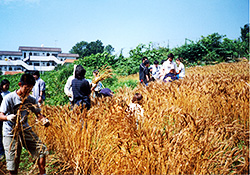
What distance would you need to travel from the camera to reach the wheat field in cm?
215

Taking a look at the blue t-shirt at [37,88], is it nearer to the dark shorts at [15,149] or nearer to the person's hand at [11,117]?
the dark shorts at [15,149]

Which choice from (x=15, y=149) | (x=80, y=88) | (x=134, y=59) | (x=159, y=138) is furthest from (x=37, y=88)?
(x=134, y=59)

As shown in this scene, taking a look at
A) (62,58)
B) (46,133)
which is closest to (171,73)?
(46,133)

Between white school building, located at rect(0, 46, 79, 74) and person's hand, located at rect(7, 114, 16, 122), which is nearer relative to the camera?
person's hand, located at rect(7, 114, 16, 122)

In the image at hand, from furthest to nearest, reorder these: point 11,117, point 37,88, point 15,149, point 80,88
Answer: point 37,88 → point 80,88 → point 15,149 → point 11,117

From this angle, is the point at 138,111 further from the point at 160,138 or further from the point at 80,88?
the point at 160,138

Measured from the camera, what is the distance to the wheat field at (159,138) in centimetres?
215

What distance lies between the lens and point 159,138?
2.26 meters

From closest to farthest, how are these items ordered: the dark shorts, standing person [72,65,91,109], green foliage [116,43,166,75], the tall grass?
the tall grass → the dark shorts → standing person [72,65,91,109] → green foliage [116,43,166,75]

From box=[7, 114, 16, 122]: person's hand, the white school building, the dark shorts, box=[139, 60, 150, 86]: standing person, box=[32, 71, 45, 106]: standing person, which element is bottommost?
the dark shorts

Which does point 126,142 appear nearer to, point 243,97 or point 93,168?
point 93,168

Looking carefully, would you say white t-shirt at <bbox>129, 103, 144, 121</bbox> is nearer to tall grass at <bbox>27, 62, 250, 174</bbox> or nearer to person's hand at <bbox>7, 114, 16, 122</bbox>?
tall grass at <bbox>27, 62, 250, 174</bbox>

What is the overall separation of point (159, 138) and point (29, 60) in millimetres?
69053

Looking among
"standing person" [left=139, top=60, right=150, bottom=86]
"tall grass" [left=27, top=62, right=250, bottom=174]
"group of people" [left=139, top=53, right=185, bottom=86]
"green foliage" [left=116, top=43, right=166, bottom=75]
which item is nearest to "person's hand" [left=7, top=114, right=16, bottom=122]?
"tall grass" [left=27, top=62, right=250, bottom=174]
